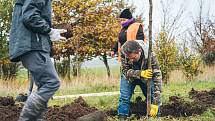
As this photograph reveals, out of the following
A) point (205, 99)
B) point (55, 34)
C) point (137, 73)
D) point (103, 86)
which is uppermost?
point (55, 34)

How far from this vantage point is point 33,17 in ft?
16.1

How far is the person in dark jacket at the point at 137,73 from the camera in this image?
676cm

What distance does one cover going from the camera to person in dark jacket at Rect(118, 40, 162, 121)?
6.76 meters

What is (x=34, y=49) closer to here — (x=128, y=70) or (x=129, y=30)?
(x=128, y=70)

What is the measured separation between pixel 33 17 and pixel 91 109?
115 inches

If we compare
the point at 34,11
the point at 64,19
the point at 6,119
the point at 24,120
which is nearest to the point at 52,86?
the point at 24,120

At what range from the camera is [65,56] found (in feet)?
92.0

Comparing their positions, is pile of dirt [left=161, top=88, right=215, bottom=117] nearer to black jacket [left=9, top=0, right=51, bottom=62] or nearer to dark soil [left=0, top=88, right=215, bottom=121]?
dark soil [left=0, top=88, right=215, bottom=121]

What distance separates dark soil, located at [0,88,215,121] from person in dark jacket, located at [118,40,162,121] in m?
0.43

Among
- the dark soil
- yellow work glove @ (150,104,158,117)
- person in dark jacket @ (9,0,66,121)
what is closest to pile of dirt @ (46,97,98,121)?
the dark soil

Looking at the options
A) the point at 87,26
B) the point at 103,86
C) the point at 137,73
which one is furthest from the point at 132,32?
the point at 87,26

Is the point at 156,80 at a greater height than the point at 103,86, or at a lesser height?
greater

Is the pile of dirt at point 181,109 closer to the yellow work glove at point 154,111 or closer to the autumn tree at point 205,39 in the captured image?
the yellow work glove at point 154,111

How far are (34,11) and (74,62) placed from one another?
2331 cm
